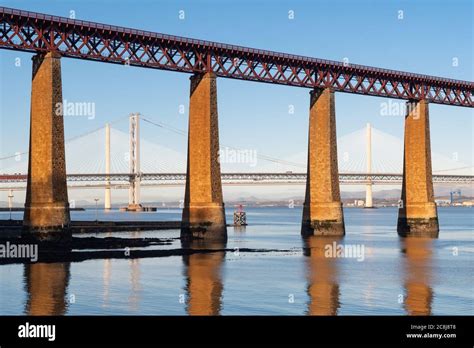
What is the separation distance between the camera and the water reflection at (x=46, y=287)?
35.9 metres

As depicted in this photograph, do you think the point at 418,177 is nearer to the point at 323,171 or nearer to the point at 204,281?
the point at 323,171

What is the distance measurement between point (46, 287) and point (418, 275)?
2218cm

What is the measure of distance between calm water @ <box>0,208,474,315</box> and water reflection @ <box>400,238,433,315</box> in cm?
5

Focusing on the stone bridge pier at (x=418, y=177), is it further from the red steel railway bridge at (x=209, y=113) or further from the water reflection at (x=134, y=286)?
the water reflection at (x=134, y=286)

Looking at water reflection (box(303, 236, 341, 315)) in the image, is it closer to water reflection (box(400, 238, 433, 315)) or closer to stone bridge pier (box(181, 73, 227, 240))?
water reflection (box(400, 238, 433, 315))

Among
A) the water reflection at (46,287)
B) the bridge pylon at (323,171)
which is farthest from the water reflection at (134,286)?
the bridge pylon at (323,171)

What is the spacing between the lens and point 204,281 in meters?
46.3

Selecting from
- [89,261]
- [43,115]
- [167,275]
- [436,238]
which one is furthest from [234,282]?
[436,238]

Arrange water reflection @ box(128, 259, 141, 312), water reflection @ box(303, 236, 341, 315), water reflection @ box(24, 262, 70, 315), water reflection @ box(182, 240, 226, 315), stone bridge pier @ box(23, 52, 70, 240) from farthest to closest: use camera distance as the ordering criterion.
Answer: stone bridge pier @ box(23, 52, 70, 240) → water reflection @ box(128, 259, 141, 312) → water reflection @ box(303, 236, 341, 315) → water reflection @ box(182, 240, 226, 315) → water reflection @ box(24, 262, 70, 315)

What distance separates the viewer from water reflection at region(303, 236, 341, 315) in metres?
37.2

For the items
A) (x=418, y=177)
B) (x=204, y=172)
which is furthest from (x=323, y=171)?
(x=204, y=172)

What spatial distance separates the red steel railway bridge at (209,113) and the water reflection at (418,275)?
8301mm

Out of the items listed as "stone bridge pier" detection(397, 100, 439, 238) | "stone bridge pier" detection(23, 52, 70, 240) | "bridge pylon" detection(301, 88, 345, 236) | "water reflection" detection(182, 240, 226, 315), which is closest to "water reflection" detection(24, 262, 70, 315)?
"water reflection" detection(182, 240, 226, 315)
